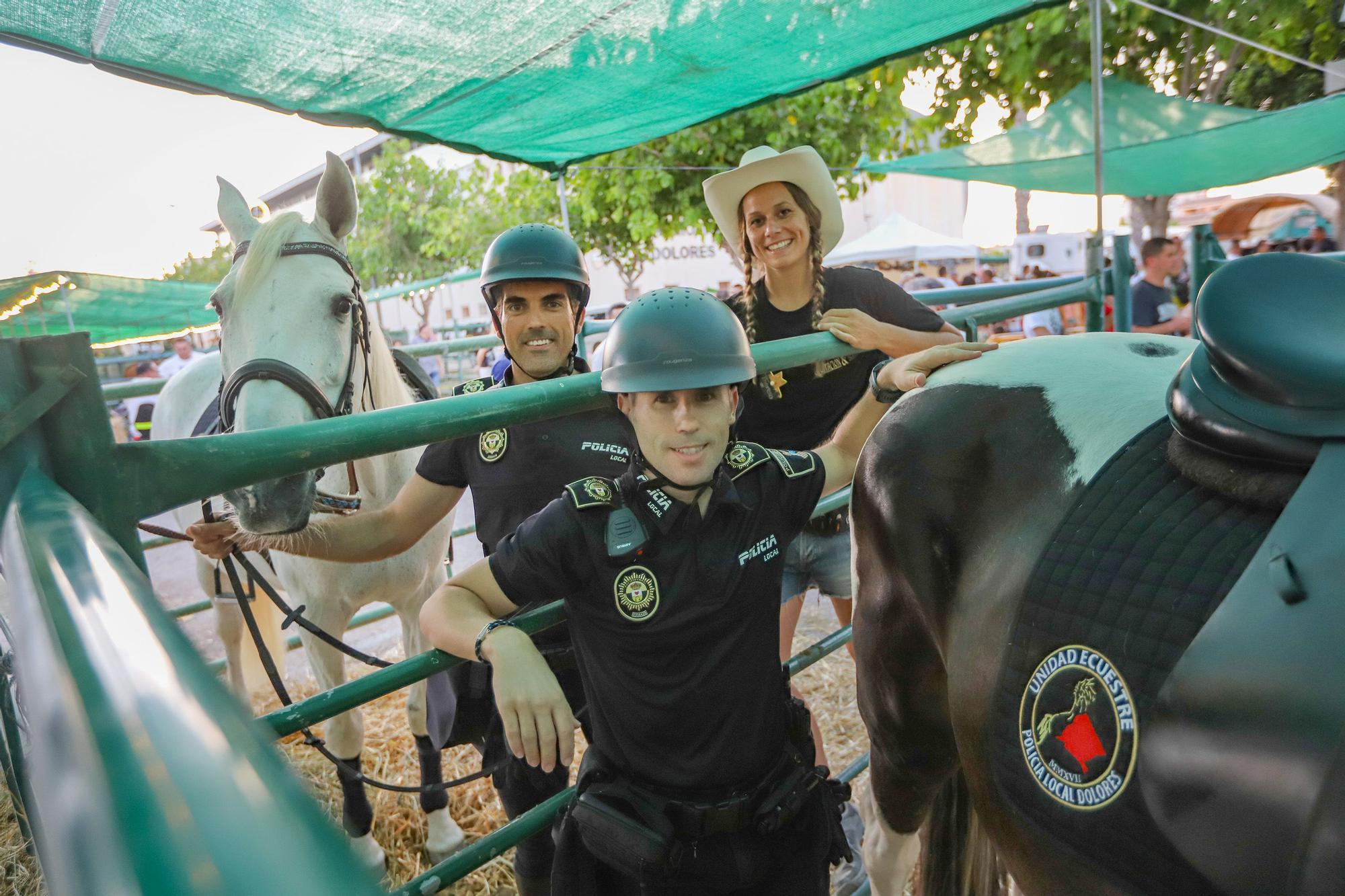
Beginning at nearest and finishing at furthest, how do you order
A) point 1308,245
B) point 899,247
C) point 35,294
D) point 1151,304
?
1. point 1151,304
2. point 1308,245
3. point 35,294
4. point 899,247

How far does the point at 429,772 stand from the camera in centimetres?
298

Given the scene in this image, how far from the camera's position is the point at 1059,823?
123 cm

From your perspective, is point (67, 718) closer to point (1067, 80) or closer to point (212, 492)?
point (212, 492)

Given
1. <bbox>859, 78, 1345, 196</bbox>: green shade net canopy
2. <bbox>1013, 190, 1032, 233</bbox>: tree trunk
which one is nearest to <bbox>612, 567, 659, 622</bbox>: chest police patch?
<bbox>859, 78, 1345, 196</bbox>: green shade net canopy

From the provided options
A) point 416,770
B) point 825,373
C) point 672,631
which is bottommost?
point 416,770

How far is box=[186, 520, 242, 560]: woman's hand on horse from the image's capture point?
5.33ft

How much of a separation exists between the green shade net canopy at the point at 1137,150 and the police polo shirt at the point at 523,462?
6.02m

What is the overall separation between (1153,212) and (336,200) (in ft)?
35.2

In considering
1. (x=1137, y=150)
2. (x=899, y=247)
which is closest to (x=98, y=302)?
(x=899, y=247)

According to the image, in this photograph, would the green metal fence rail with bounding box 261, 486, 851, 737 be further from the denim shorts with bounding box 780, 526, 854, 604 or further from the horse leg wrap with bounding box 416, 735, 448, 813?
the horse leg wrap with bounding box 416, 735, 448, 813

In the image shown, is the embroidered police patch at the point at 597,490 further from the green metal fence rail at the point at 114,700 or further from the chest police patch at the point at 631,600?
the green metal fence rail at the point at 114,700

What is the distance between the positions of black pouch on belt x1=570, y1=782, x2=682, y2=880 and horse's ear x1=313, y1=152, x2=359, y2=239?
2.23 m

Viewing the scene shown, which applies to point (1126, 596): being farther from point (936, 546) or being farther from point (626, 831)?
point (626, 831)

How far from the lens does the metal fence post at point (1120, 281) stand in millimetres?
3422
